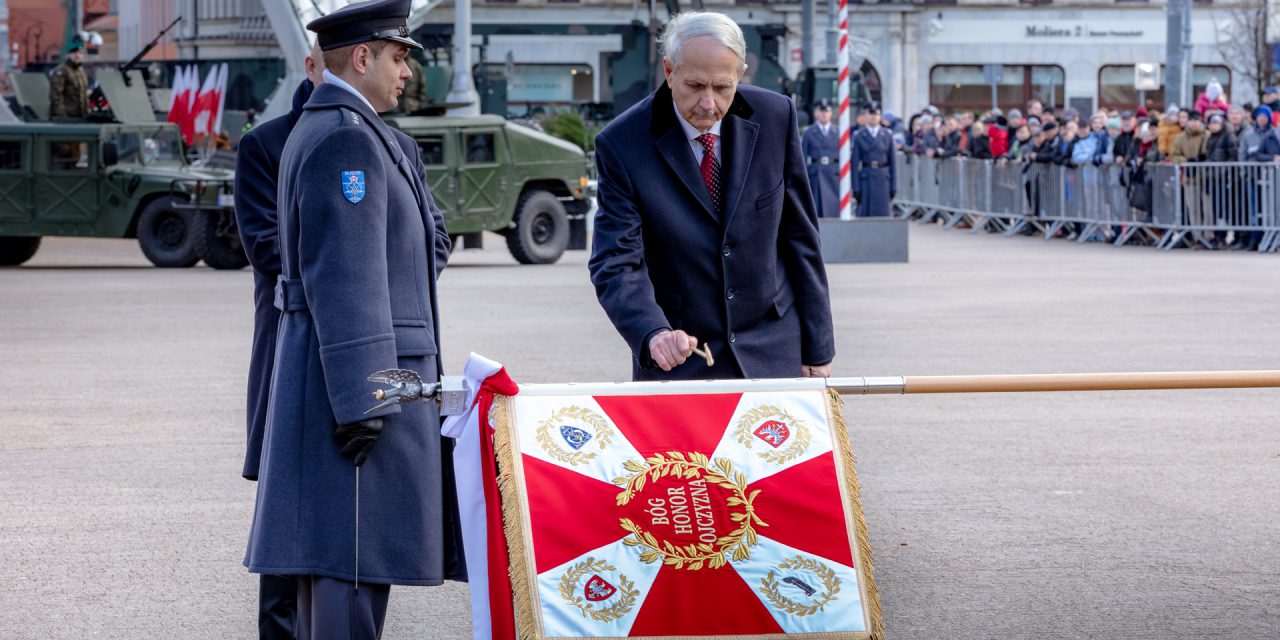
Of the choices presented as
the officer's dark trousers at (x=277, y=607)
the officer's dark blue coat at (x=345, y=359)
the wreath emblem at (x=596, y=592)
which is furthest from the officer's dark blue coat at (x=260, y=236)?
the wreath emblem at (x=596, y=592)

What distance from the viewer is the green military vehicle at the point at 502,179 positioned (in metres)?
22.1

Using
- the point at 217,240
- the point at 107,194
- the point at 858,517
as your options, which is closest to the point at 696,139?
the point at 858,517

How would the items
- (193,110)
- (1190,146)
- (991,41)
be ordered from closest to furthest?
(1190,146), (193,110), (991,41)

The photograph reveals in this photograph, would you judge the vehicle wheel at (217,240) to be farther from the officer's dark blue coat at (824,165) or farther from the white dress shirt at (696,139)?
the white dress shirt at (696,139)

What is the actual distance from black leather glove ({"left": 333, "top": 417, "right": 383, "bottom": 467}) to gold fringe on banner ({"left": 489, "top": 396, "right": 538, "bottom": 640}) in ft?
0.80

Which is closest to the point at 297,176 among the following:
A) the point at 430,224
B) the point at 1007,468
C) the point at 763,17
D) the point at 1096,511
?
the point at 430,224

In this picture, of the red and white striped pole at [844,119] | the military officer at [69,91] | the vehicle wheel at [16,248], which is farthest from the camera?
the military officer at [69,91]

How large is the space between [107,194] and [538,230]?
478cm

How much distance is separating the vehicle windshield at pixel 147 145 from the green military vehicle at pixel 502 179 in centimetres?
271

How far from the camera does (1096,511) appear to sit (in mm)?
7566

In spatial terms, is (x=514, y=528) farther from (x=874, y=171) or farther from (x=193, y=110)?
(x=193, y=110)

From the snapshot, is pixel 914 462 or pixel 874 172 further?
pixel 874 172

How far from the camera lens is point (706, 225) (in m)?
4.92

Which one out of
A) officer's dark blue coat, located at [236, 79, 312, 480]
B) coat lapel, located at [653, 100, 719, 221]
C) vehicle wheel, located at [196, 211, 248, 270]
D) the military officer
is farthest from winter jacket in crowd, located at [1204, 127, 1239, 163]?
coat lapel, located at [653, 100, 719, 221]
